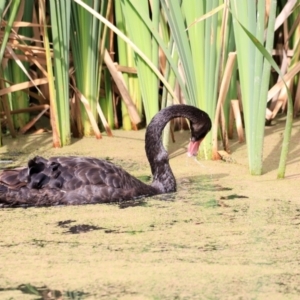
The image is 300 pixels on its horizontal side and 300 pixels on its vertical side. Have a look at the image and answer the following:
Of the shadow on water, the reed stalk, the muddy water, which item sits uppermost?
the reed stalk

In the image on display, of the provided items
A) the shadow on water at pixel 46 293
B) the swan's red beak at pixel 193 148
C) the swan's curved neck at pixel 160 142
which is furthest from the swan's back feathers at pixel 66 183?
the shadow on water at pixel 46 293

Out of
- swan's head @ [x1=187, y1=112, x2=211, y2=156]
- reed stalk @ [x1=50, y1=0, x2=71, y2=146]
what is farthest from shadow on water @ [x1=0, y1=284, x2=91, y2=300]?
reed stalk @ [x1=50, y1=0, x2=71, y2=146]

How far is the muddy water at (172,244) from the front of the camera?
11.6ft

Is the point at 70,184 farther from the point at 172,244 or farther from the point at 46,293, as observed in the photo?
the point at 46,293

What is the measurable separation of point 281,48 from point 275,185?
84.8 inches

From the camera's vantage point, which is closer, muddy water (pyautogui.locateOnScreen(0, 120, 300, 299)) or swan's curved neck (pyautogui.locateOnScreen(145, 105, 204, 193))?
muddy water (pyautogui.locateOnScreen(0, 120, 300, 299))

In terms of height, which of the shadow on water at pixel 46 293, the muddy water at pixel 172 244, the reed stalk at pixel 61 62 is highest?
the reed stalk at pixel 61 62

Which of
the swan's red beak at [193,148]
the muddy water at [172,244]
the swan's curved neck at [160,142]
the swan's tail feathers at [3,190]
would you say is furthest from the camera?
the swan's red beak at [193,148]

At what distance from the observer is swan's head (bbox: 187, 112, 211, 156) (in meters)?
5.53

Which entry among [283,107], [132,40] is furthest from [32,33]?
[283,107]

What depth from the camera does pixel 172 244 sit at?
415cm

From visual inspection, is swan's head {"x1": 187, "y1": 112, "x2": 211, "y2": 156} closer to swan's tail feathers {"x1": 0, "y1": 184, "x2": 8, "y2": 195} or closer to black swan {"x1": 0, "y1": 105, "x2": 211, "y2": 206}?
black swan {"x1": 0, "y1": 105, "x2": 211, "y2": 206}

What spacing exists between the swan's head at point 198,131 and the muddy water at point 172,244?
0.70 feet

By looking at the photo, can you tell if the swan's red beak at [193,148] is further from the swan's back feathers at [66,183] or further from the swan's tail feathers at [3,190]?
the swan's tail feathers at [3,190]
